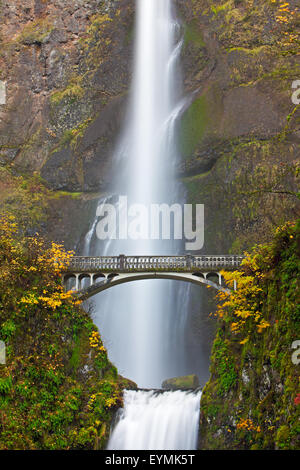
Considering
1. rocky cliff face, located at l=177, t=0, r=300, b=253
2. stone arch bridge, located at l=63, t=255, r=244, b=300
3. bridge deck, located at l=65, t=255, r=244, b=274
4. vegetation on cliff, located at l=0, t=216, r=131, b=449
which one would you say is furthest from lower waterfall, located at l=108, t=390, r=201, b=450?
rocky cliff face, located at l=177, t=0, r=300, b=253

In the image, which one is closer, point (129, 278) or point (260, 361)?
point (260, 361)

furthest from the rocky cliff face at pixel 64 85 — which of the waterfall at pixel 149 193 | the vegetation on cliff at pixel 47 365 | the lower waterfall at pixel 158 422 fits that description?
the lower waterfall at pixel 158 422

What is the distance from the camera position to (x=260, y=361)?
61.9 feet

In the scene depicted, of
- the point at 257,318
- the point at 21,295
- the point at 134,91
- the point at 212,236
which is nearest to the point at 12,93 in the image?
the point at 134,91

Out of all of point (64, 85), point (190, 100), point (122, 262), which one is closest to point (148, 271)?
point (122, 262)

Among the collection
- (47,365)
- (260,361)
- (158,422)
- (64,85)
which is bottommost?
(158,422)

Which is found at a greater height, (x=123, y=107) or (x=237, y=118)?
(x=123, y=107)

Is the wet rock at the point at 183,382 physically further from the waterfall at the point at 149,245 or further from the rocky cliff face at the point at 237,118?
the rocky cliff face at the point at 237,118

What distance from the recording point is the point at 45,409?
2050 cm

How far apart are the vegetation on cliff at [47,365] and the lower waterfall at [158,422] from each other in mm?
632

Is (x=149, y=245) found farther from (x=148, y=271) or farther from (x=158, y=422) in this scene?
(x=158, y=422)

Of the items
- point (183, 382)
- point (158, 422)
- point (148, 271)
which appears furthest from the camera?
point (183, 382)

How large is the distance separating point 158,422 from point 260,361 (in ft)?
19.9

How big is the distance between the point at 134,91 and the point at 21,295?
28757mm
